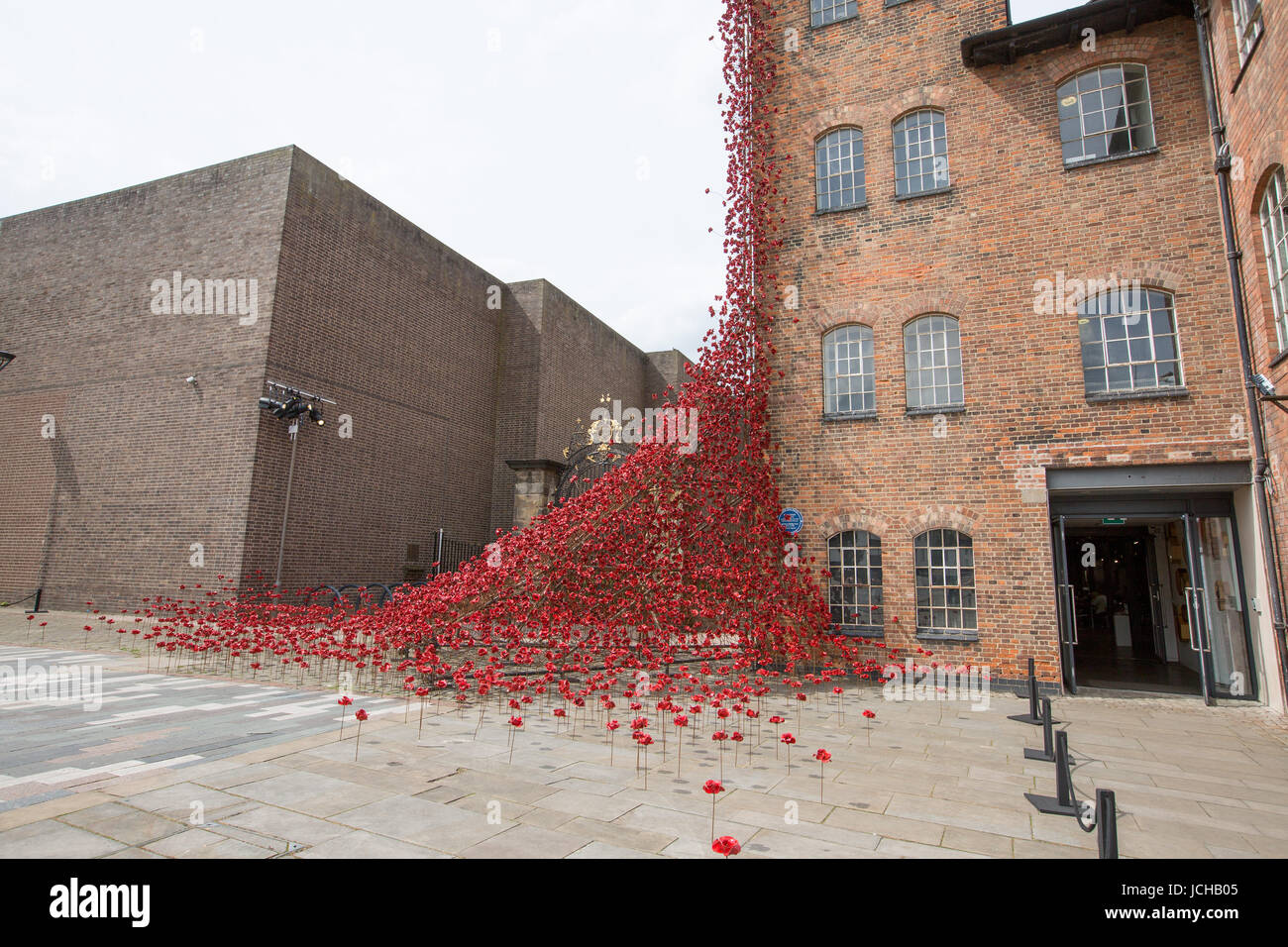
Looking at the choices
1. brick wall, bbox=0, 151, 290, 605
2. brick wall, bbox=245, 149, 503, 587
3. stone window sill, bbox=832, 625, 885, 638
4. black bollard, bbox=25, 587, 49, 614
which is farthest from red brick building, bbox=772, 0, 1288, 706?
black bollard, bbox=25, 587, 49, 614

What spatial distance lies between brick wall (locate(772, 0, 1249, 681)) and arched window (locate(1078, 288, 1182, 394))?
0.60 ft

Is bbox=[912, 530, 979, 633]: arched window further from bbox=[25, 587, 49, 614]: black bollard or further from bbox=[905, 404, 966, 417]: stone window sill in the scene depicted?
bbox=[25, 587, 49, 614]: black bollard

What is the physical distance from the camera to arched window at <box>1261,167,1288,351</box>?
7.89 meters

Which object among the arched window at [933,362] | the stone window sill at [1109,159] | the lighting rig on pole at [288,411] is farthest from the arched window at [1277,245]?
the lighting rig on pole at [288,411]

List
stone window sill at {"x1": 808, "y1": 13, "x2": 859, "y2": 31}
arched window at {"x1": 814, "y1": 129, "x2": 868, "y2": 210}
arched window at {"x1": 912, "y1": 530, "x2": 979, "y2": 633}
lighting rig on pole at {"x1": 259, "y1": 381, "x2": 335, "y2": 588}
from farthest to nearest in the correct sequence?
1. lighting rig on pole at {"x1": 259, "y1": 381, "x2": 335, "y2": 588}
2. stone window sill at {"x1": 808, "y1": 13, "x2": 859, "y2": 31}
3. arched window at {"x1": 814, "y1": 129, "x2": 868, "y2": 210}
4. arched window at {"x1": 912, "y1": 530, "x2": 979, "y2": 633}

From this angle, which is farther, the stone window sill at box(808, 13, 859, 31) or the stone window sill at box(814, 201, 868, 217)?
the stone window sill at box(808, 13, 859, 31)

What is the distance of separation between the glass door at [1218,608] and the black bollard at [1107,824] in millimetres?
7857

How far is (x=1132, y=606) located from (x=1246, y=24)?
40.3 feet

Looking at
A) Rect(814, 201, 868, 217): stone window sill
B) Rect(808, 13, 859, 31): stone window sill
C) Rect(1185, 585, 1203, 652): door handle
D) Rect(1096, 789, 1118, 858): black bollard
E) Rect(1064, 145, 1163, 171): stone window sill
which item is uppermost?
Rect(808, 13, 859, 31): stone window sill

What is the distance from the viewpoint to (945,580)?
10.1 meters

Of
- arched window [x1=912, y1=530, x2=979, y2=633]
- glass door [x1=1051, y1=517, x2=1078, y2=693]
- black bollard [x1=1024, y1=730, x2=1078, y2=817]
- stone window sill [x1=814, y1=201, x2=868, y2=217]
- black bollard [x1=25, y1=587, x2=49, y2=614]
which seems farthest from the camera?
black bollard [x1=25, y1=587, x2=49, y2=614]

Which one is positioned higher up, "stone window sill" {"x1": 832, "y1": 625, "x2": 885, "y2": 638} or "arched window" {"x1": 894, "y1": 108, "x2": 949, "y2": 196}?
"arched window" {"x1": 894, "y1": 108, "x2": 949, "y2": 196}

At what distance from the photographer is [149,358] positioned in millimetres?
15250
